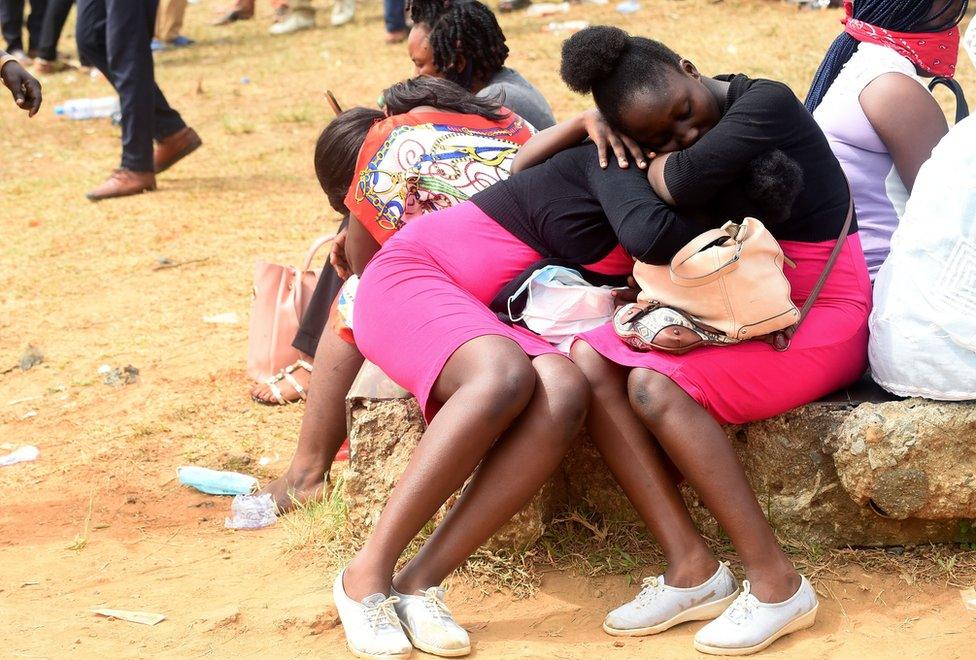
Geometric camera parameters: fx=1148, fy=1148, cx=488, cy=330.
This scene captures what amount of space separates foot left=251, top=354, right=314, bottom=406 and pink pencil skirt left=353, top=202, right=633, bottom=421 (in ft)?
5.09

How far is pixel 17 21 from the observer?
36.5 ft

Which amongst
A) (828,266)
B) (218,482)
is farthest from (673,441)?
(218,482)

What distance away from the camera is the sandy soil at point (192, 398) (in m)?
2.90

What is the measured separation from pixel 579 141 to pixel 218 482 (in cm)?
182

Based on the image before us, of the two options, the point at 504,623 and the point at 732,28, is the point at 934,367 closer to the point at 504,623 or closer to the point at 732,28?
the point at 504,623

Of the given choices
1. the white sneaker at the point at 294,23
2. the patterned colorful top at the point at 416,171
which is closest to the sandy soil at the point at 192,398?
the patterned colorful top at the point at 416,171

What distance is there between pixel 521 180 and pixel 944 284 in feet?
3.68

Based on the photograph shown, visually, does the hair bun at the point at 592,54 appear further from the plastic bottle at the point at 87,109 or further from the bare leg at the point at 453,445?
the plastic bottle at the point at 87,109

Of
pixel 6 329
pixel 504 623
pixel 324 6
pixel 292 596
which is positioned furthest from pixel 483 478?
pixel 324 6

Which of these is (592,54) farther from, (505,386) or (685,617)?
(685,617)

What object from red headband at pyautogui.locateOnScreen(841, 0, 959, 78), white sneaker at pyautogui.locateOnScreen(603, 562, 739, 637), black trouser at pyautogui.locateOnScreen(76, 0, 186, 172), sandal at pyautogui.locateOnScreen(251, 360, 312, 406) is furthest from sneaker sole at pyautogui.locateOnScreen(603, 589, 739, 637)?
black trouser at pyautogui.locateOnScreen(76, 0, 186, 172)

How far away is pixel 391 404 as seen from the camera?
3.22 metres

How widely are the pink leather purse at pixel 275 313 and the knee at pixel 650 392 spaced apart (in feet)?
6.94

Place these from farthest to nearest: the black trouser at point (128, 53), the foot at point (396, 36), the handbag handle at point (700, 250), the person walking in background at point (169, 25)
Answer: the person walking in background at point (169, 25)
the foot at point (396, 36)
the black trouser at point (128, 53)
the handbag handle at point (700, 250)
